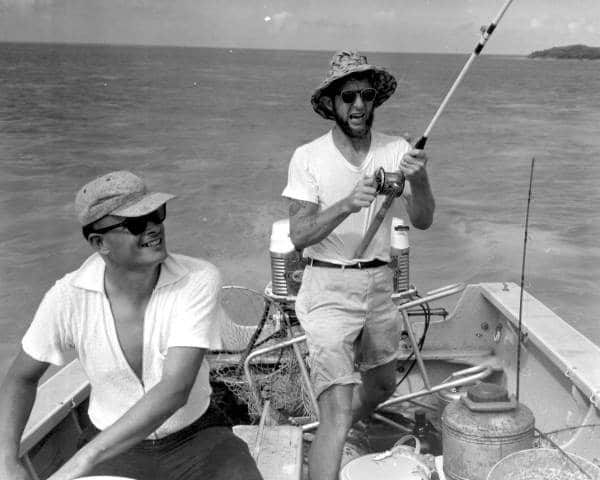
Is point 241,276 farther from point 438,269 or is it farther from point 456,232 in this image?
point 456,232

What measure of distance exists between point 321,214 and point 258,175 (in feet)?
63.8

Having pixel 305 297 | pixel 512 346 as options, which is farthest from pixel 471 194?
pixel 305 297

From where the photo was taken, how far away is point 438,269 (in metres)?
14.9

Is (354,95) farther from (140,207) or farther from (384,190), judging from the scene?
(140,207)

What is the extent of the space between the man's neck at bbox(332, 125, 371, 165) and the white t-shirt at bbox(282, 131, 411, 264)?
2 centimetres

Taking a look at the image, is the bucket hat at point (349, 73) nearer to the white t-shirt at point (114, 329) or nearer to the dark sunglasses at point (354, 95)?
the dark sunglasses at point (354, 95)

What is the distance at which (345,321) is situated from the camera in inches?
126

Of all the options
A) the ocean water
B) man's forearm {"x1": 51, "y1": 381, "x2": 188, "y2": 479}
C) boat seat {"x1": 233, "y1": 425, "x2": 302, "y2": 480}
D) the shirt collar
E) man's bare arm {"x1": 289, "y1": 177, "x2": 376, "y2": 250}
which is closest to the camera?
man's forearm {"x1": 51, "y1": 381, "x2": 188, "y2": 479}

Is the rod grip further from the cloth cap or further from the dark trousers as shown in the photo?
the dark trousers

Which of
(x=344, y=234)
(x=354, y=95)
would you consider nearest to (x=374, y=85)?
(x=354, y=95)

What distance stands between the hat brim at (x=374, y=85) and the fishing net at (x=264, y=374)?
1.13 meters

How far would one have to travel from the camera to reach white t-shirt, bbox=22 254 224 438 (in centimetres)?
242

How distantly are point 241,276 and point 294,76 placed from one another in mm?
45409

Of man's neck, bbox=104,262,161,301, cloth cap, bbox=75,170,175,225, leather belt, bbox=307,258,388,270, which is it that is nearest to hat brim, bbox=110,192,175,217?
cloth cap, bbox=75,170,175,225
